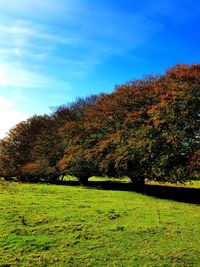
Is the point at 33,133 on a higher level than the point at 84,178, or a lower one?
higher

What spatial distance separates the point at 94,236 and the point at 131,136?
21.0 metres

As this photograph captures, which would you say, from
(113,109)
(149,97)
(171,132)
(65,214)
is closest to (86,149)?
(113,109)

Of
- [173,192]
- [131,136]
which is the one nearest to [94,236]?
[131,136]

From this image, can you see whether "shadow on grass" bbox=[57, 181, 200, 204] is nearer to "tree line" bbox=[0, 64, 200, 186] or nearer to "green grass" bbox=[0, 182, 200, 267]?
"tree line" bbox=[0, 64, 200, 186]

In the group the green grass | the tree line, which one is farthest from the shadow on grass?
the green grass

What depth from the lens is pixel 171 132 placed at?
2991cm

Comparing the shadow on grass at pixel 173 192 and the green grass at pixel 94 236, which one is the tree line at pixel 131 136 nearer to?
the shadow on grass at pixel 173 192

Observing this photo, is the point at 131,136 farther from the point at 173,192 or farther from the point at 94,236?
the point at 94,236

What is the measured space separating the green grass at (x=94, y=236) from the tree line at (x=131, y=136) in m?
10.0

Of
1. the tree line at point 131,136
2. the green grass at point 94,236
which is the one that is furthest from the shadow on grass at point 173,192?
the green grass at point 94,236

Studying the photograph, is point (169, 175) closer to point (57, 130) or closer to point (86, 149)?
point (86, 149)

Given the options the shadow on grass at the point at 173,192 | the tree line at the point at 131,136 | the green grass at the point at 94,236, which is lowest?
the green grass at the point at 94,236

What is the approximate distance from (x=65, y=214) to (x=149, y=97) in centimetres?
1990

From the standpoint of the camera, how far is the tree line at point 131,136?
2931cm
